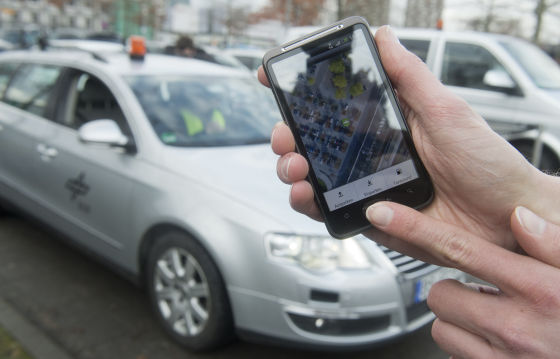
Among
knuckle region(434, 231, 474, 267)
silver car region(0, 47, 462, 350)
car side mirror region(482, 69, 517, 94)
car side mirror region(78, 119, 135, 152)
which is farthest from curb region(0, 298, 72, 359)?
car side mirror region(482, 69, 517, 94)

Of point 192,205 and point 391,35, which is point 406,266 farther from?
point 391,35

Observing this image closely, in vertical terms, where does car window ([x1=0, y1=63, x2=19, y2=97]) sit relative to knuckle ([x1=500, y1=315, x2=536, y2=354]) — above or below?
below

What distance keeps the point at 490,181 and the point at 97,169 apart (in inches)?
107

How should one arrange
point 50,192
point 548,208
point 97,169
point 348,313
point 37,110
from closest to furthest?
point 548,208 → point 348,313 → point 97,169 → point 50,192 → point 37,110

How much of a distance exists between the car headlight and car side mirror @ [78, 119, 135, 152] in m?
1.21

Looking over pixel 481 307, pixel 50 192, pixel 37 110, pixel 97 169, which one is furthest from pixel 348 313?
pixel 37 110

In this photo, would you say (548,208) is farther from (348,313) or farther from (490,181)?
(348,313)

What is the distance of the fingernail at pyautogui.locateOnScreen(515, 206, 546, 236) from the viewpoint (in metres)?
0.90

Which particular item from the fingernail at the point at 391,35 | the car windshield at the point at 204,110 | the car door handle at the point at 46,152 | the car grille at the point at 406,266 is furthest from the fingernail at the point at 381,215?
the car door handle at the point at 46,152

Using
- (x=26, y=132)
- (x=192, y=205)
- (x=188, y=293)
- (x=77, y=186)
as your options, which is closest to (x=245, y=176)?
(x=192, y=205)

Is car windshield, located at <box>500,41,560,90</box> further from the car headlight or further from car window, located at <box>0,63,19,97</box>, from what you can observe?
car window, located at <box>0,63,19,97</box>

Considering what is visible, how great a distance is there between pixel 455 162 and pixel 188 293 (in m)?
1.95

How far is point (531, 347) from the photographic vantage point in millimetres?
880

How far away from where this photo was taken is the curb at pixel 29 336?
8.75ft
